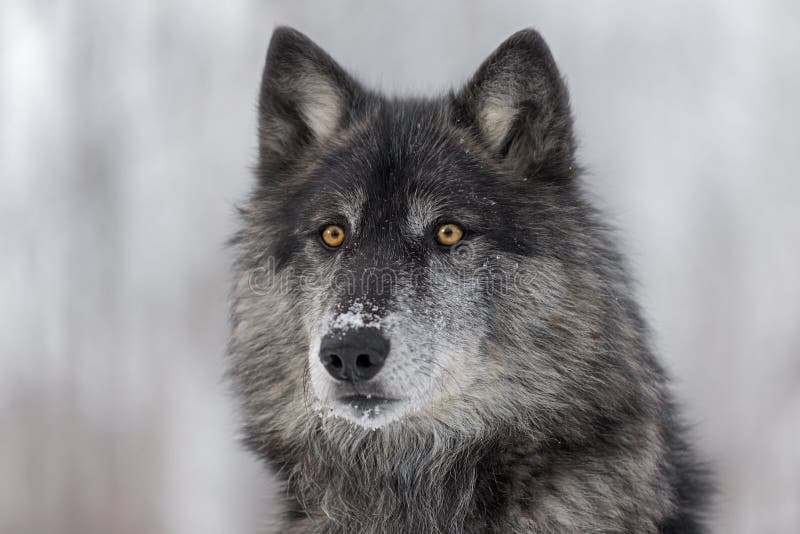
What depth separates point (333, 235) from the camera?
12.3ft

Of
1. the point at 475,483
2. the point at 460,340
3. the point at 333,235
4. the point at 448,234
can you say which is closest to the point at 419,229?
the point at 448,234

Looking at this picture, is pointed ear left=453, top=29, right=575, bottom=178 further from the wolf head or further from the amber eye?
the amber eye

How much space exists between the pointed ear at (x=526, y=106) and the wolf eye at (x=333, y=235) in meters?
0.84

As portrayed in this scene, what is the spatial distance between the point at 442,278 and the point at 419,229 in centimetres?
25

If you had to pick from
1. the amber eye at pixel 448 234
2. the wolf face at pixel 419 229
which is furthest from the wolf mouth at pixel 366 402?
A: the amber eye at pixel 448 234

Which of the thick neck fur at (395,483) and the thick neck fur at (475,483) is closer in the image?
the thick neck fur at (475,483)

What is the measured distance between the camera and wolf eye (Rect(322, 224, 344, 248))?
3.75 meters

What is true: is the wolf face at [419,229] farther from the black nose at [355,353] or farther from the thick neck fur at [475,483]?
the thick neck fur at [475,483]

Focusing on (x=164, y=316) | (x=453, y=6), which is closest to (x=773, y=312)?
(x=453, y=6)

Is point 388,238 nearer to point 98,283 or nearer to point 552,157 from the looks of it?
point 552,157

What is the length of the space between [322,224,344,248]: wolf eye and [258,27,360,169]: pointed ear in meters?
0.67

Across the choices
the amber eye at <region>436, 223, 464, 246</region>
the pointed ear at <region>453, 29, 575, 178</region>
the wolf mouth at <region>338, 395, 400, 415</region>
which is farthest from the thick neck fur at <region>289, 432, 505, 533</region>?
the pointed ear at <region>453, 29, 575, 178</region>

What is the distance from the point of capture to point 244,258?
4113 millimetres

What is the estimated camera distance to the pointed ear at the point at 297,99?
417cm
